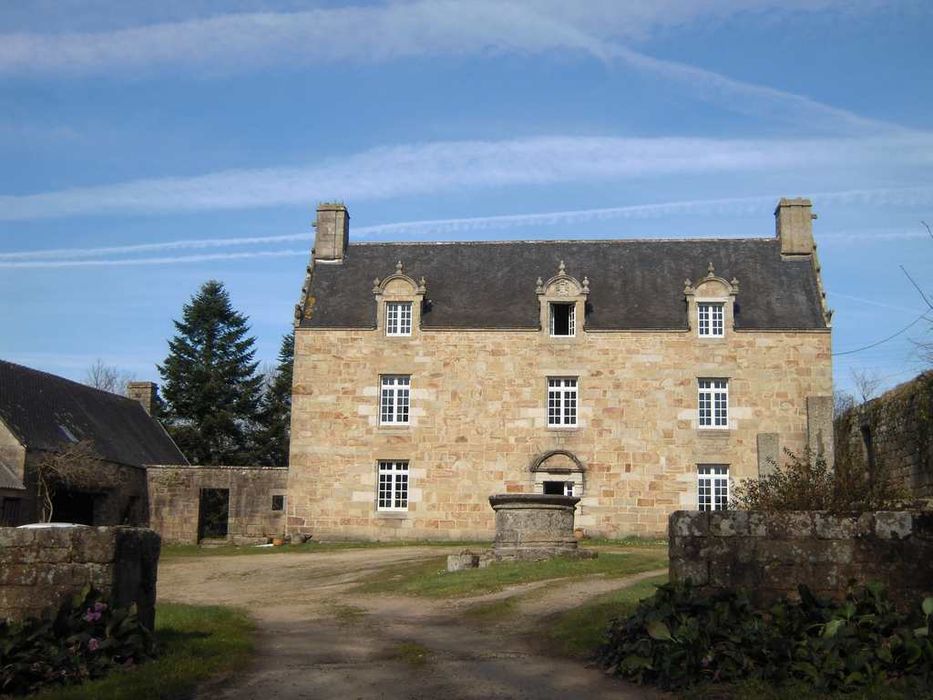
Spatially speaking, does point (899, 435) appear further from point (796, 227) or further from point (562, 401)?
point (796, 227)

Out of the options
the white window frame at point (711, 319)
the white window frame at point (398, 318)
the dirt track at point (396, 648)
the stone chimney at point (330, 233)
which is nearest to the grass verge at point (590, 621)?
the dirt track at point (396, 648)

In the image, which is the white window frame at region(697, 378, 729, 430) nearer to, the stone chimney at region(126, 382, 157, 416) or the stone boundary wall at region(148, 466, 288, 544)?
the stone boundary wall at region(148, 466, 288, 544)

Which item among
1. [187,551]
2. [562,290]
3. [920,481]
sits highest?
[562,290]

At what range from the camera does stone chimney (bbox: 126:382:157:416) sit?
42156 millimetres

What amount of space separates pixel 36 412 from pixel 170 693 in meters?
26.4

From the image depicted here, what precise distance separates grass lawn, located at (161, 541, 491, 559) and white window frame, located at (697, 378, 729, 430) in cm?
748

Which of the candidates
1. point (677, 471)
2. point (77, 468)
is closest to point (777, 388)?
point (677, 471)

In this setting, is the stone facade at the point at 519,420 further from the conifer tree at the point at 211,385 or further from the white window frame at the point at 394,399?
the conifer tree at the point at 211,385

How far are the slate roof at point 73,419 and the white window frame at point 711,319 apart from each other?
1882 centimetres

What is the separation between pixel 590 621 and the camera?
1128 centimetres

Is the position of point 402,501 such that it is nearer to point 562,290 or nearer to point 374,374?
point 374,374

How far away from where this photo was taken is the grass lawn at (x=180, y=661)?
25.8 ft

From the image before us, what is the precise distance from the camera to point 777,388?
3081 cm

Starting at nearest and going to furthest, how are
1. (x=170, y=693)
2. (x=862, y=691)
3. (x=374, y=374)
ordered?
(x=862, y=691) → (x=170, y=693) → (x=374, y=374)
